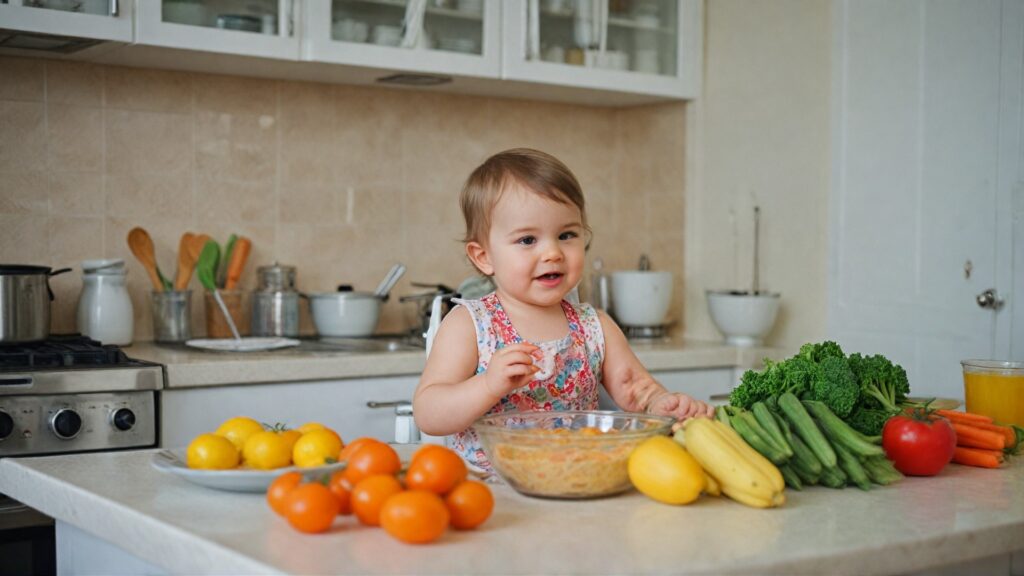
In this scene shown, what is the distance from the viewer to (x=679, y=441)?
1.41 metres

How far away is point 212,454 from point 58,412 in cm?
121

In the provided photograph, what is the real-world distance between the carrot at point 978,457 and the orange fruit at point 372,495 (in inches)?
32.4

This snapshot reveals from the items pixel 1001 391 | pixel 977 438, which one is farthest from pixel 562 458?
pixel 1001 391

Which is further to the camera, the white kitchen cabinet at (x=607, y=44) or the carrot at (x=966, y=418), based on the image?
the white kitchen cabinet at (x=607, y=44)

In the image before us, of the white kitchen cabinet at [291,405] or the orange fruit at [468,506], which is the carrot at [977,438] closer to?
the orange fruit at [468,506]

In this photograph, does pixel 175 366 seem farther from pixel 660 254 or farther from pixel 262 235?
pixel 660 254

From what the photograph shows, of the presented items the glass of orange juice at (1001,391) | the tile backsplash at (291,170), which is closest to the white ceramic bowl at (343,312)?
the tile backsplash at (291,170)

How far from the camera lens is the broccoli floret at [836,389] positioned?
60.8 inches

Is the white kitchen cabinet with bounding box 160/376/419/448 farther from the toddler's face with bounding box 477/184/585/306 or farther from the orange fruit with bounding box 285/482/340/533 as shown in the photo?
the orange fruit with bounding box 285/482/340/533

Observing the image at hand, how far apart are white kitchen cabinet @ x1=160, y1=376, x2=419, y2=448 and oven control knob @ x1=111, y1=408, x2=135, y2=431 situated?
0.25ft

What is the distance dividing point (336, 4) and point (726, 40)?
48.7 inches

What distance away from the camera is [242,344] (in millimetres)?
2934

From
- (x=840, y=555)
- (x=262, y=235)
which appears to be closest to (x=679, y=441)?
(x=840, y=555)

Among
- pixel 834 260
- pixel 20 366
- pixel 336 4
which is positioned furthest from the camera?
pixel 834 260
